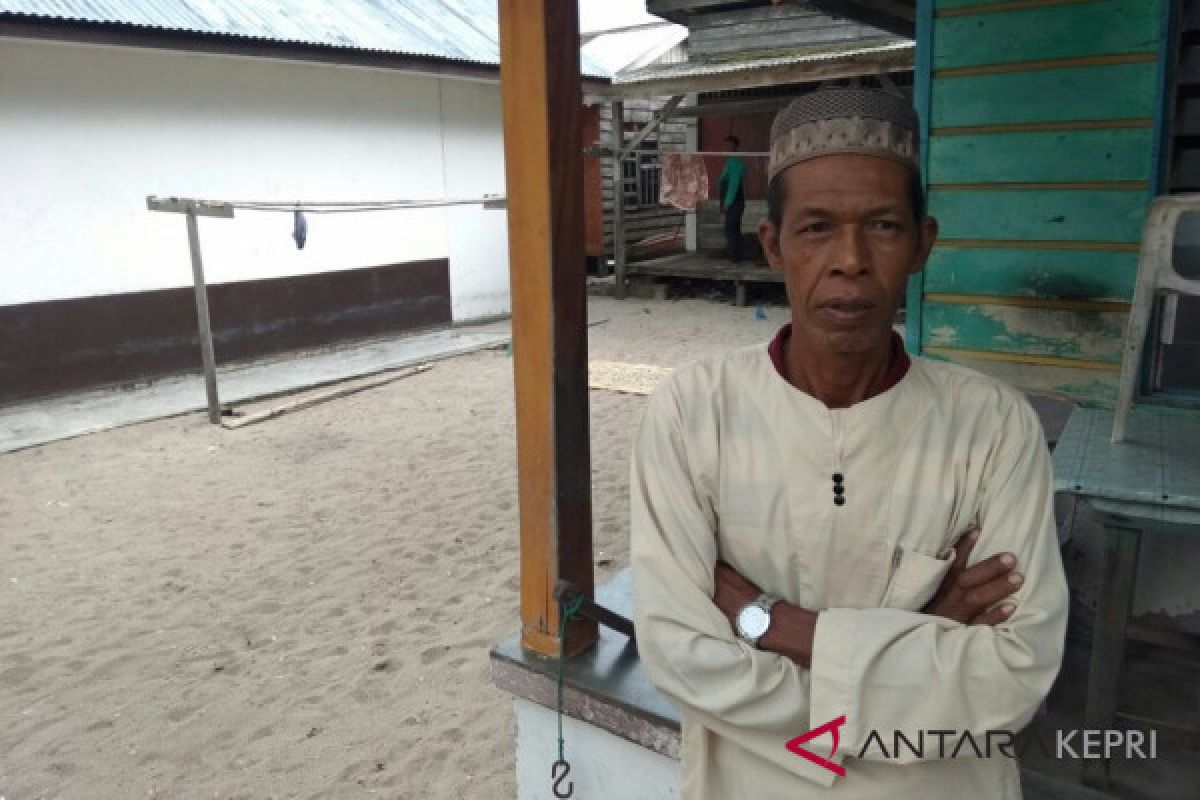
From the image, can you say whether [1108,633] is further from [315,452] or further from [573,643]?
[315,452]

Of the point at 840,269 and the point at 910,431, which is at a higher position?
the point at 840,269

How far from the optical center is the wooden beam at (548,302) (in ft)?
7.28

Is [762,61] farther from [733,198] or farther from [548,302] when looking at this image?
[548,302]

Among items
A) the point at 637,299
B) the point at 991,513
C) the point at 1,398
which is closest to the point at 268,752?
the point at 991,513

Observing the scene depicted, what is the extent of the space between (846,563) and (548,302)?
113 cm

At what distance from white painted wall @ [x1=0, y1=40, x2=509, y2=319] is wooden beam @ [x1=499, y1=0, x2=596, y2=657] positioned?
7352mm

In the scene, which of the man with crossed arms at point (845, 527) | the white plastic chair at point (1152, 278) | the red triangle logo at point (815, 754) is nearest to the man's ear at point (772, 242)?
the man with crossed arms at point (845, 527)

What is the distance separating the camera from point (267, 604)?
4.46 m

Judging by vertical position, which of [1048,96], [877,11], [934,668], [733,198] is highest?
[877,11]

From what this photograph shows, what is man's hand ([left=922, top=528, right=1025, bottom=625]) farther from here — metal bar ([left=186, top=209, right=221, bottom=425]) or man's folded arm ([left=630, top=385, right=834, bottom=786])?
metal bar ([left=186, top=209, right=221, bottom=425])

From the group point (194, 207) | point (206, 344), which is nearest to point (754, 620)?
point (194, 207)

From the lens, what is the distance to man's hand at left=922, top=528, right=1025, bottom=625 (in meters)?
1.37

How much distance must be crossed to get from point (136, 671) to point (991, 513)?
146 inches

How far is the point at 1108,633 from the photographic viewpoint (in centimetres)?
225
